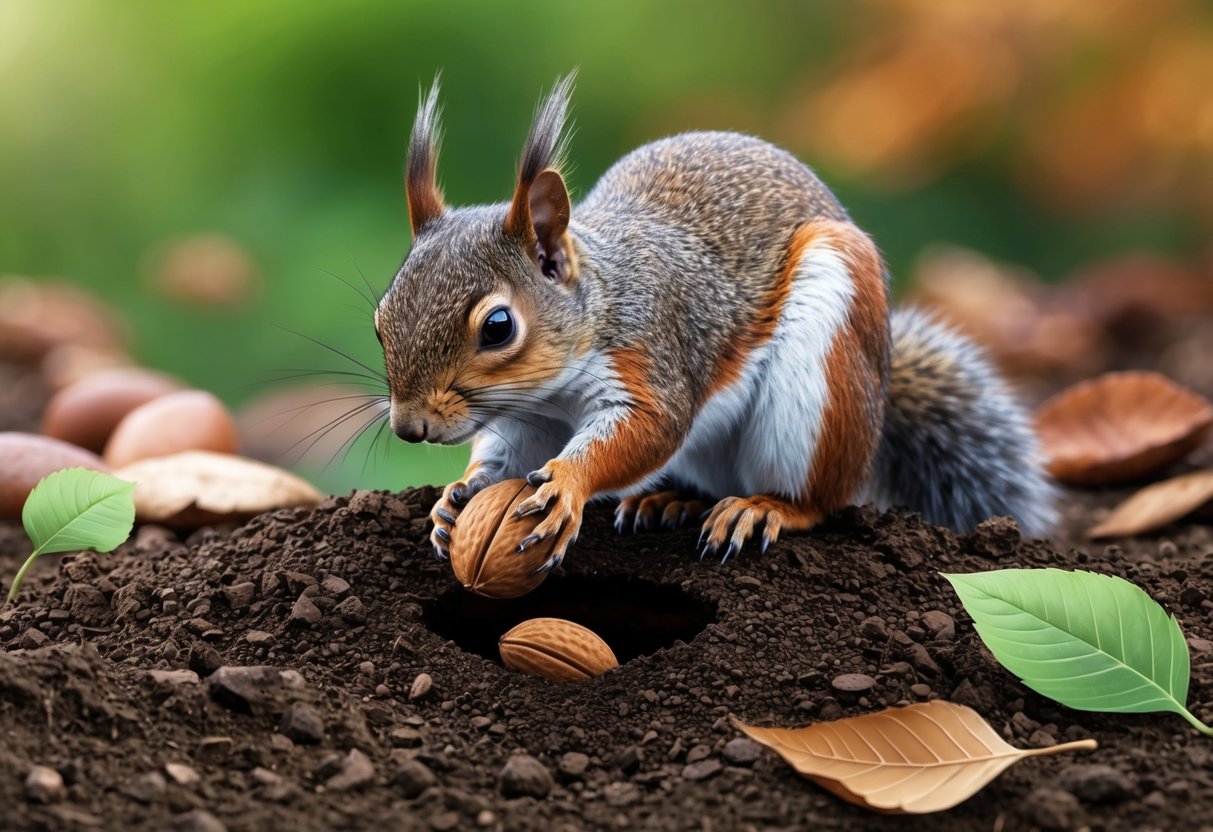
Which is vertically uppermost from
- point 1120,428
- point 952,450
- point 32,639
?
point 1120,428

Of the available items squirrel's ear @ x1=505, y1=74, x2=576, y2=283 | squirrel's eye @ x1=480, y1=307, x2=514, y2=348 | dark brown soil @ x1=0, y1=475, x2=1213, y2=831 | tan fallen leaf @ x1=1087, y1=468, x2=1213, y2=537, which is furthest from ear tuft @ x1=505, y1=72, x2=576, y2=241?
tan fallen leaf @ x1=1087, y1=468, x2=1213, y2=537

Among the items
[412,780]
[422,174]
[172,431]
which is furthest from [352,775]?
[172,431]

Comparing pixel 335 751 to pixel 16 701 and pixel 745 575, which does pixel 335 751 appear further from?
pixel 745 575

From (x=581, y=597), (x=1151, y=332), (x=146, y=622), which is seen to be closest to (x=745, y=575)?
(x=581, y=597)

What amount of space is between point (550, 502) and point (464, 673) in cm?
21

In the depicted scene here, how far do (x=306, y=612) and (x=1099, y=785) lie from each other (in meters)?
0.86

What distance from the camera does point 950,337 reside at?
2189mm

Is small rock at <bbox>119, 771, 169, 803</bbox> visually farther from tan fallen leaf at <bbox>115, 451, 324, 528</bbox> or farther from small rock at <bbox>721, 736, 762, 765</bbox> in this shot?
tan fallen leaf at <bbox>115, 451, 324, 528</bbox>

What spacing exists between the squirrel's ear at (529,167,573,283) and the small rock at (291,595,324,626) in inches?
19.8

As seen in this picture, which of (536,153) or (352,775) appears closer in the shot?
(352,775)

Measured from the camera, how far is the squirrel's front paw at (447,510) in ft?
5.16

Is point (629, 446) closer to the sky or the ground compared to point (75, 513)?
closer to the sky

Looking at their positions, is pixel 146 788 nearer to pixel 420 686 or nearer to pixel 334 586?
pixel 420 686

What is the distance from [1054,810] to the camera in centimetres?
109
